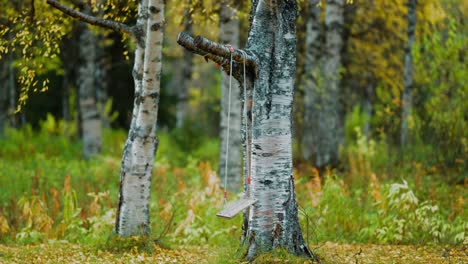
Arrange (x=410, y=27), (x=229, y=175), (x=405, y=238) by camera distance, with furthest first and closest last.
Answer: (x=410, y=27)
(x=229, y=175)
(x=405, y=238)

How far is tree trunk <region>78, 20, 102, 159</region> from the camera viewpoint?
16.3 m

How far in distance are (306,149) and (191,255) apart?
9603 mm

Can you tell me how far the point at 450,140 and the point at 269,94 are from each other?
22.1ft

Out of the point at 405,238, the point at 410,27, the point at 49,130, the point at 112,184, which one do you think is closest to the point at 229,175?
the point at 112,184

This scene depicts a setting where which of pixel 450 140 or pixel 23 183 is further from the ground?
pixel 450 140

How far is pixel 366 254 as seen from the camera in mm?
8430

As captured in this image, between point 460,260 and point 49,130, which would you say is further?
point 49,130

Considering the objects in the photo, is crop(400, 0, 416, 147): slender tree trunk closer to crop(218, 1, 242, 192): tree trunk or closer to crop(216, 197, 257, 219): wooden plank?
crop(218, 1, 242, 192): tree trunk

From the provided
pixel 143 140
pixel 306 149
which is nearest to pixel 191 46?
pixel 143 140

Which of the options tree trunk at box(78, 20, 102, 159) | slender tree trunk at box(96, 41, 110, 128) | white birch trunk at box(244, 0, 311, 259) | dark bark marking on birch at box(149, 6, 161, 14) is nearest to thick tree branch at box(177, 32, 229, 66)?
white birch trunk at box(244, 0, 311, 259)

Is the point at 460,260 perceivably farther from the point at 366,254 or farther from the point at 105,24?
the point at 105,24

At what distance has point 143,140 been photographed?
27.0 feet

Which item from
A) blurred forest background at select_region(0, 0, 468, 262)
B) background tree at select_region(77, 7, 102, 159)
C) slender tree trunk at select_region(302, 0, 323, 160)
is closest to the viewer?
blurred forest background at select_region(0, 0, 468, 262)

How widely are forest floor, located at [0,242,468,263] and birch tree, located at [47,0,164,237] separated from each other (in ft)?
1.47
